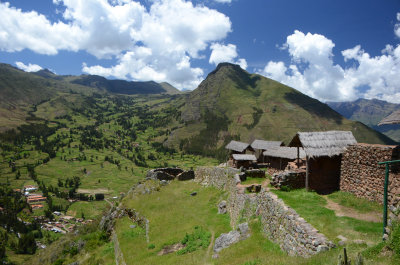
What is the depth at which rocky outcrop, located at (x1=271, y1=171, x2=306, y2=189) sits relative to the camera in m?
21.1

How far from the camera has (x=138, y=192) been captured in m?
39.8

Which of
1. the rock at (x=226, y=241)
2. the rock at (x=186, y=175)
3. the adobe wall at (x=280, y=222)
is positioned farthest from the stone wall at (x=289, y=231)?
the rock at (x=186, y=175)

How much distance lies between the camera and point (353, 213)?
15195 millimetres

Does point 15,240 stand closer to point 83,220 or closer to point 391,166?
point 83,220

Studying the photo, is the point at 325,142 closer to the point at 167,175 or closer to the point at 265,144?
the point at 265,144

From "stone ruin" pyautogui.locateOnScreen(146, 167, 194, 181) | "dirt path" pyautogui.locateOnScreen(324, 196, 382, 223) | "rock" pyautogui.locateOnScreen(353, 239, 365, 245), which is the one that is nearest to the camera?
"rock" pyautogui.locateOnScreen(353, 239, 365, 245)

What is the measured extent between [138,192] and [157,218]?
1317 cm

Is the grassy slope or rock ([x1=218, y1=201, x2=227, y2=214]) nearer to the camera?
the grassy slope

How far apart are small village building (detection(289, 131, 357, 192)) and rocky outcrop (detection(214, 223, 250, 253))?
796cm

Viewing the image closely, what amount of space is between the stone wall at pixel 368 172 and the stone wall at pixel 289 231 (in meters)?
6.62

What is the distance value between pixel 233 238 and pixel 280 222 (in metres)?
4.59

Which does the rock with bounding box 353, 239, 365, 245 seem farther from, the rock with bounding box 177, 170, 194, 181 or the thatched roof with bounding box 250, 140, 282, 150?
the thatched roof with bounding box 250, 140, 282, 150

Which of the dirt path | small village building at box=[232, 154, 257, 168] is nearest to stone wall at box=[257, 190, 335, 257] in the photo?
the dirt path

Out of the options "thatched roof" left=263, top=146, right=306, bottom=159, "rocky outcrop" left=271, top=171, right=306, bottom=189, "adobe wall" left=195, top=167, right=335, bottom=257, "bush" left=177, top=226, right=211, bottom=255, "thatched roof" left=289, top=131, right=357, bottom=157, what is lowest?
"bush" left=177, top=226, right=211, bottom=255
